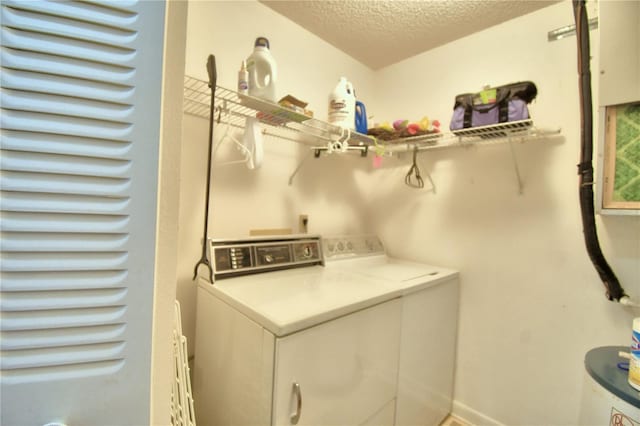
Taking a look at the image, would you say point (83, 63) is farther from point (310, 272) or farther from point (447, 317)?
point (447, 317)

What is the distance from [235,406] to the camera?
1.08 meters

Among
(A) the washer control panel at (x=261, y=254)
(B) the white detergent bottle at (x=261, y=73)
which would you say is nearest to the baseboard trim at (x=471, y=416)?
(A) the washer control panel at (x=261, y=254)

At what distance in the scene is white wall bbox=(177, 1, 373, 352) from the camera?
1462mm

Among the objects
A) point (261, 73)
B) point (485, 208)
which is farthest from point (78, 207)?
point (485, 208)

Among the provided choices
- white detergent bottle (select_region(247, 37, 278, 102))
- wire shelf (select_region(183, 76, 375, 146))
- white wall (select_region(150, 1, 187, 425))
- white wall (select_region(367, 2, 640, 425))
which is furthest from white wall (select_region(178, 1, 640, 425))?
white wall (select_region(150, 1, 187, 425))

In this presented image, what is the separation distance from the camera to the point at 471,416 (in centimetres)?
182

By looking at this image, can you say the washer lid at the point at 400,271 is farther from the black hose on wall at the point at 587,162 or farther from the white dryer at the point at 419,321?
the black hose on wall at the point at 587,162

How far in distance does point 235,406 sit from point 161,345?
753 mm

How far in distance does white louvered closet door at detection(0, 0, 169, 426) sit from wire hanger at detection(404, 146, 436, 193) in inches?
71.9

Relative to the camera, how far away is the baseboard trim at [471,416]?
1.76m

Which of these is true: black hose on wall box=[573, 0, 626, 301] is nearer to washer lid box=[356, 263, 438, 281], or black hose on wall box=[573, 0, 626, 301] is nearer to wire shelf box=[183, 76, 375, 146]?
washer lid box=[356, 263, 438, 281]

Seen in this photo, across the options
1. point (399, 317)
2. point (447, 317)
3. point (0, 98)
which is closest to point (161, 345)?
point (0, 98)

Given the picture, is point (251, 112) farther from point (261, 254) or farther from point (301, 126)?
point (261, 254)

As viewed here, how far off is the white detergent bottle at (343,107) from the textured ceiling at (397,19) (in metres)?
0.53
